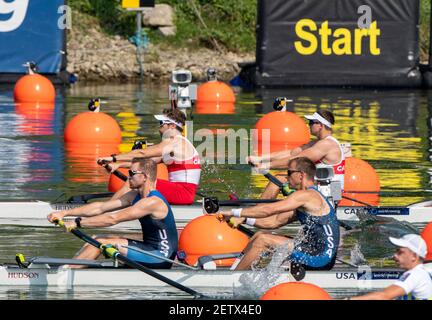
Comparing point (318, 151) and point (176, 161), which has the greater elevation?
point (318, 151)

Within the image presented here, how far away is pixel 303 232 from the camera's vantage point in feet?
46.4

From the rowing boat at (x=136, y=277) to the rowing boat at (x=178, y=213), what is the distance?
3607 millimetres

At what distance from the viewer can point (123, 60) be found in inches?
1518

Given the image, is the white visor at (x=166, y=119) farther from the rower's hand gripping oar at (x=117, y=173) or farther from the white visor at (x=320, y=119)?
the white visor at (x=320, y=119)

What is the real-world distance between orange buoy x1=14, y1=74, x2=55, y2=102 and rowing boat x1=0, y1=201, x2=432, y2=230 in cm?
1388

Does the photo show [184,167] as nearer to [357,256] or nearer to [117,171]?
[117,171]

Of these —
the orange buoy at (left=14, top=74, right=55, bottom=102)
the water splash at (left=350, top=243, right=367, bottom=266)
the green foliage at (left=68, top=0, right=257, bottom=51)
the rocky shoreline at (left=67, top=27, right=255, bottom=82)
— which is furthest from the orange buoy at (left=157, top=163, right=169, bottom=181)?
the green foliage at (left=68, top=0, right=257, bottom=51)

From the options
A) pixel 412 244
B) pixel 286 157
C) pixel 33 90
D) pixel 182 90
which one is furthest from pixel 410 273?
pixel 33 90

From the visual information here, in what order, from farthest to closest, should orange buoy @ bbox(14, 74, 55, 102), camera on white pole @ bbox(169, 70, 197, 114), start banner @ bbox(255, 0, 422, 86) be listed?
start banner @ bbox(255, 0, 422, 86)
orange buoy @ bbox(14, 74, 55, 102)
camera on white pole @ bbox(169, 70, 197, 114)

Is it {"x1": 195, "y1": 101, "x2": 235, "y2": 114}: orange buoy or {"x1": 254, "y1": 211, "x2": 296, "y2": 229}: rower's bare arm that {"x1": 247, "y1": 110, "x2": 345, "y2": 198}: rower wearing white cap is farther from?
{"x1": 195, "y1": 101, "x2": 235, "y2": 114}: orange buoy

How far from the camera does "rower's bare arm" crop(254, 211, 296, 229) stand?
1498cm

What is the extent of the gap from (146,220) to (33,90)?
18.3 m

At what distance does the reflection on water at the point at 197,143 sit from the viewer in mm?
17297
